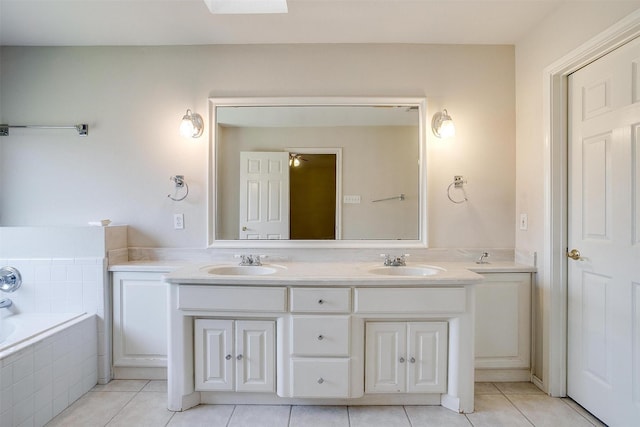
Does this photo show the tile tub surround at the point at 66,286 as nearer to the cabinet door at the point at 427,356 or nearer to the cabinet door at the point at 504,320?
the cabinet door at the point at 427,356

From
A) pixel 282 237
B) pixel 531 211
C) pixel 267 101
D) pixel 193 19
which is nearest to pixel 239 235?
pixel 282 237

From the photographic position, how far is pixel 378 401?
71.5 inches

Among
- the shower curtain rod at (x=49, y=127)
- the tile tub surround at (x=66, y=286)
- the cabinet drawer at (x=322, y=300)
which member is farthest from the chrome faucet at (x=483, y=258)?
the shower curtain rod at (x=49, y=127)

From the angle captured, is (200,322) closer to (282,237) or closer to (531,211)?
(282,237)

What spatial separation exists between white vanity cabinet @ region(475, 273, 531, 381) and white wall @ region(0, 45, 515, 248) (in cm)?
31

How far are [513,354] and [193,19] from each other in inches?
121

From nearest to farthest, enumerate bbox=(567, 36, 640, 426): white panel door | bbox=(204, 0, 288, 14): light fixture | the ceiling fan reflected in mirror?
bbox=(567, 36, 640, 426): white panel door → bbox=(204, 0, 288, 14): light fixture → the ceiling fan reflected in mirror

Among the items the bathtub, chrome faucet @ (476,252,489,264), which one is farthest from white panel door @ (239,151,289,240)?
chrome faucet @ (476,252,489,264)

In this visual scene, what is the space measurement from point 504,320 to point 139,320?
2.47 m

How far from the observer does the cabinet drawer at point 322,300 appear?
171cm

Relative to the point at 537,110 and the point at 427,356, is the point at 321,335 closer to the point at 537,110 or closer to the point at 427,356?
the point at 427,356

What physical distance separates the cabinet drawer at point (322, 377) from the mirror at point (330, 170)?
2.65ft

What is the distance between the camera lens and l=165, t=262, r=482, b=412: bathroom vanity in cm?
171

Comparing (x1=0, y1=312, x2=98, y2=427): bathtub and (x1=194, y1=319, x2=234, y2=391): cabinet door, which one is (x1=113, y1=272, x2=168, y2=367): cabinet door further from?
(x1=194, y1=319, x2=234, y2=391): cabinet door
